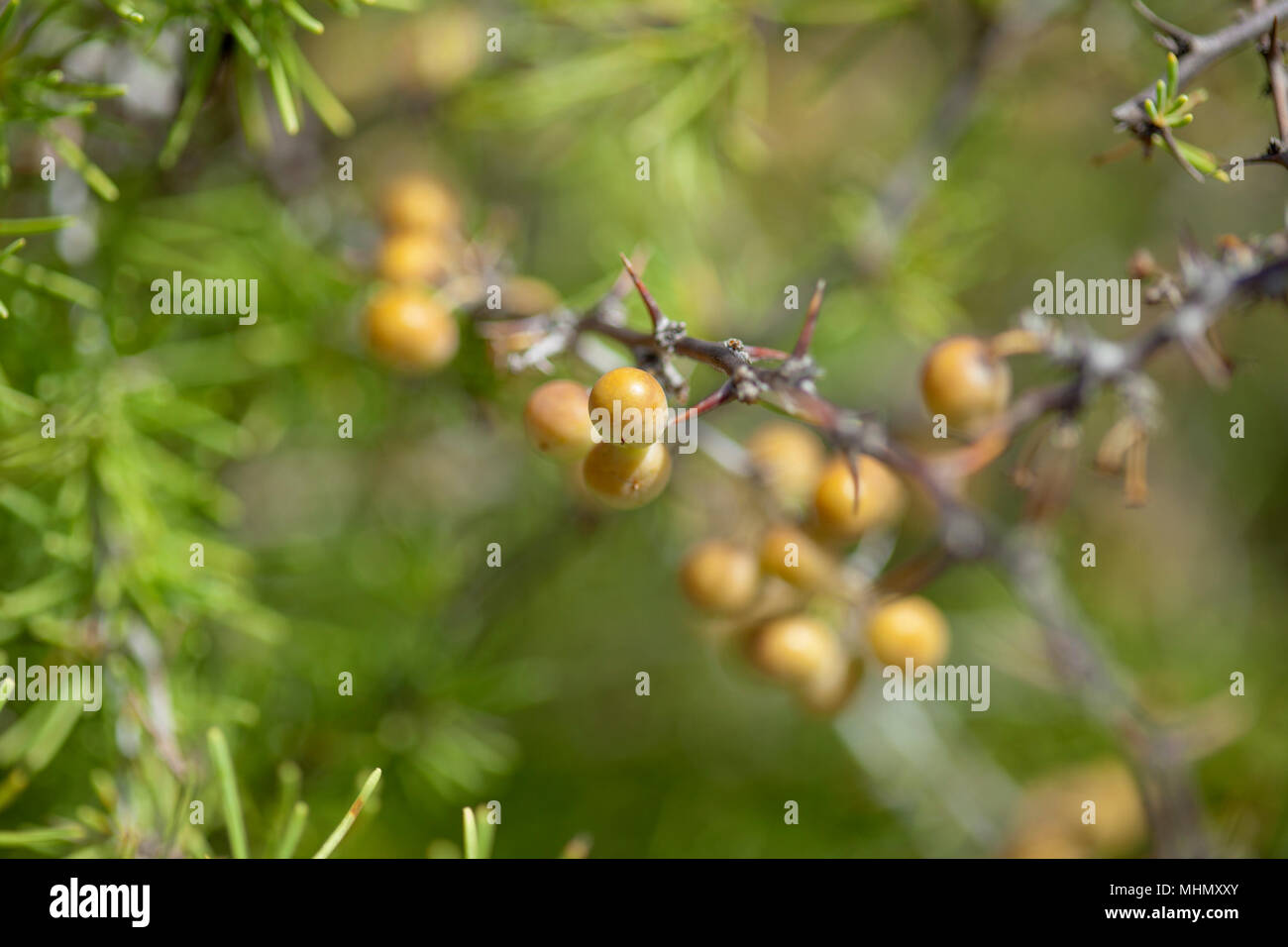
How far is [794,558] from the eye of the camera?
0.81 meters

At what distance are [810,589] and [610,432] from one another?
331 mm

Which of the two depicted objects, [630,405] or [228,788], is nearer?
[630,405]

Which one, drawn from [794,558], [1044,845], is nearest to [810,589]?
[794,558]

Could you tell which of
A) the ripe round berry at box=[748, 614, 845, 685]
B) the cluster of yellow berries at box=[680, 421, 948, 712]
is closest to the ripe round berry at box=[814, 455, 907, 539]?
the cluster of yellow berries at box=[680, 421, 948, 712]

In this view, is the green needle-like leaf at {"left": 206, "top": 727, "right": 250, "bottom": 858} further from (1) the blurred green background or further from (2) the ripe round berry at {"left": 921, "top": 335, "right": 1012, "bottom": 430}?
(2) the ripe round berry at {"left": 921, "top": 335, "right": 1012, "bottom": 430}

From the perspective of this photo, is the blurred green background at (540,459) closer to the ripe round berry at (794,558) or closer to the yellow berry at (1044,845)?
the yellow berry at (1044,845)

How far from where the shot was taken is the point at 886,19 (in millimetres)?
1040

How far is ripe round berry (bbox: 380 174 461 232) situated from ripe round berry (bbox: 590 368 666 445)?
42cm

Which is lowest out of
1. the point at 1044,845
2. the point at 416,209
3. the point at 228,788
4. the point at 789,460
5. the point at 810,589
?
the point at 1044,845

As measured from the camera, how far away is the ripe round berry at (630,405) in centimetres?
56

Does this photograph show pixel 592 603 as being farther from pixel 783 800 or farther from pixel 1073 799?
pixel 1073 799

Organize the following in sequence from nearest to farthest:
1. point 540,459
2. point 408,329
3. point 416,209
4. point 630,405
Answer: point 630,405
point 408,329
point 416,209
point 540,459

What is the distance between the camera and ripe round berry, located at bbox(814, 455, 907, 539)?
0.75 meters

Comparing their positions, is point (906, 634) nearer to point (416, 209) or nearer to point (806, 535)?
point (806, 535)
